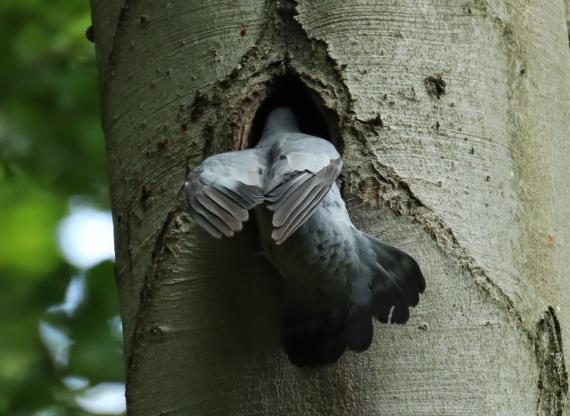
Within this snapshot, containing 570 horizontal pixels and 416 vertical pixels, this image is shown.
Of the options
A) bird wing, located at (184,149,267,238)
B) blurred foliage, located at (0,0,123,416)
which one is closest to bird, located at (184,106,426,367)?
bird wing, located at (184,149,267,238)

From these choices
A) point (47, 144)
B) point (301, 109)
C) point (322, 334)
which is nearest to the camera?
point (322, 334)

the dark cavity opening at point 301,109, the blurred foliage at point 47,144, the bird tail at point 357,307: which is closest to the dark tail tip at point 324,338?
the bird tail at point 357,307

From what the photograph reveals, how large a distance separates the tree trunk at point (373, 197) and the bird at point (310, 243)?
0.04 m

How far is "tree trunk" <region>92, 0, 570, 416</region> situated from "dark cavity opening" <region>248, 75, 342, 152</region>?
0.04ft

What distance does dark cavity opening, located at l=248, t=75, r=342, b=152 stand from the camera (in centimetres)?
Answer: 181

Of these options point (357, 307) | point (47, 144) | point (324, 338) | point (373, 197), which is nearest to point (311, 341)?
point (324, 338)

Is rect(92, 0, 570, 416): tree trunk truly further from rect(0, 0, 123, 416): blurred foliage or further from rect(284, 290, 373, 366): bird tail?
rect(0, 0, 123, 416): blurred foliage

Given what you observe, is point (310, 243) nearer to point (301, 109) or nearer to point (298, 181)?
point (298, 181)

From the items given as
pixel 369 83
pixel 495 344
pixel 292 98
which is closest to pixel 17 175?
pixel 292 98

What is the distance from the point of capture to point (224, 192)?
1525 millimetres

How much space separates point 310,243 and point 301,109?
0.43 meters

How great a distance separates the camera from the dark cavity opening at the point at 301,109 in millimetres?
1809

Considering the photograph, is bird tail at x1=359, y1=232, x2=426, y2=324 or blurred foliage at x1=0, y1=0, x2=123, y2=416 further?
blurred foliage at x1=0, y1=0, x2=123, y2=416

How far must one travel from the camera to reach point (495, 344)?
5.33 ft
